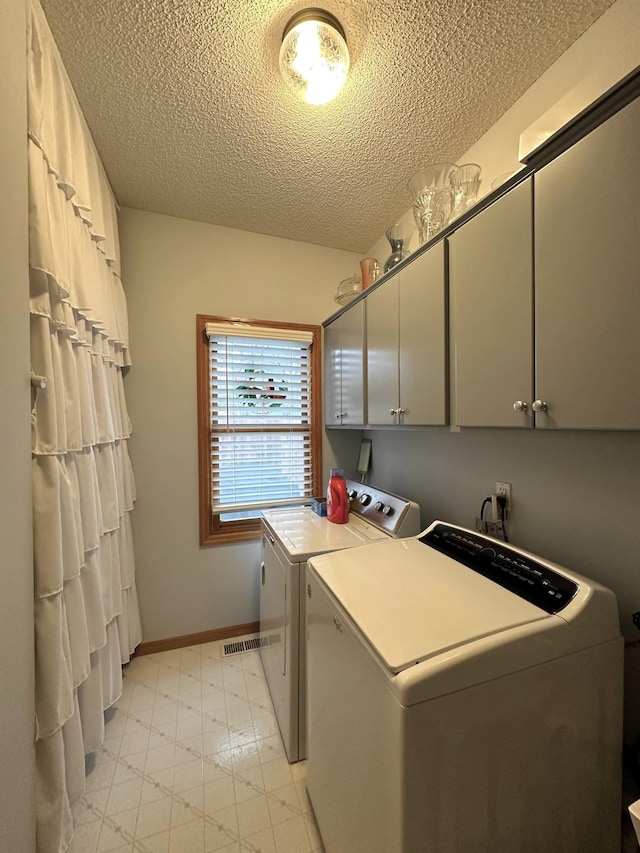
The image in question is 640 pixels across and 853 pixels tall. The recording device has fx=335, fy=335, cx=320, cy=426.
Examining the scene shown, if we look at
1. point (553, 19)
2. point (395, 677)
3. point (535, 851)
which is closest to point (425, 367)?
point (395, 677)

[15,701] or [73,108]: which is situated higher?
[73,108]

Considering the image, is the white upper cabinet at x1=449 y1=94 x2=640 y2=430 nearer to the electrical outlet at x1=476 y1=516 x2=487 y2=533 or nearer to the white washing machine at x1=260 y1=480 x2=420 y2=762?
the electrical outlet at x1=476 y1=516 x2=487 y2=533

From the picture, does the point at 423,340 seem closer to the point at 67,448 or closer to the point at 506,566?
the point at 506,566

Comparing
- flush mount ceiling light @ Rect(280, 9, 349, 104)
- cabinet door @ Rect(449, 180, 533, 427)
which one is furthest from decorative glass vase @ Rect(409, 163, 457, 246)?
flush mount ceiling light @ Rect(280, 9, 349, 104)

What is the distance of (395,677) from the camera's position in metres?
0.73

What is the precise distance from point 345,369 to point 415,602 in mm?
1555

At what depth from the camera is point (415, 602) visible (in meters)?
0.96

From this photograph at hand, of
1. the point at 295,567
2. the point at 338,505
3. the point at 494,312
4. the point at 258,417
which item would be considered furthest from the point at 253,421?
the point at 494,312

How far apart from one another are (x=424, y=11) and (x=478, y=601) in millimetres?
1919

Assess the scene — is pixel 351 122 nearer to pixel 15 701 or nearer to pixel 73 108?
pixel 73 108

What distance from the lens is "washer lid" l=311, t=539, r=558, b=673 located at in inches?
31.4

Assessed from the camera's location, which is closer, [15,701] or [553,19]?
[15,701]

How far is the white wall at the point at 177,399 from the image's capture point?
7.13ft

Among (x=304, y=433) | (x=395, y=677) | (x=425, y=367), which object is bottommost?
(x=395, y=677)
